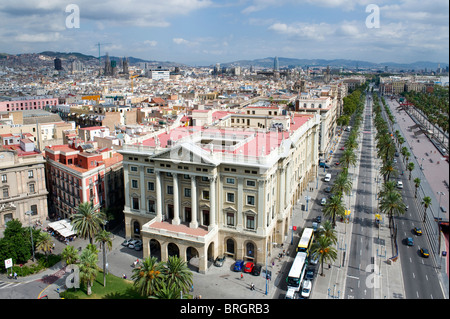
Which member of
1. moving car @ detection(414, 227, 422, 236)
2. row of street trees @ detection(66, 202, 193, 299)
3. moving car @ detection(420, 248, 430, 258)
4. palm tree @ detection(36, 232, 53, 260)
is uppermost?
row of street trees @ detection(66, 202, 193, 299)

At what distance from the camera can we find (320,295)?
47.9m

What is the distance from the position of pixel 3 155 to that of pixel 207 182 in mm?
36867

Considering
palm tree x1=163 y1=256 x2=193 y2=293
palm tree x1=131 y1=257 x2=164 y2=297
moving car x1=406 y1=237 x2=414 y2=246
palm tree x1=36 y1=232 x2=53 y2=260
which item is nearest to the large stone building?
palm tree x1=163 y1=256 x2=193 y2=293

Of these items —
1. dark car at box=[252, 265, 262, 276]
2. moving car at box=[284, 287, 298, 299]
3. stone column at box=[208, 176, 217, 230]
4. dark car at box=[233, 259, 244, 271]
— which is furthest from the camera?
stone column at box=[208, 176, 217, 230]

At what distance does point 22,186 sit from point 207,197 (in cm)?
3567

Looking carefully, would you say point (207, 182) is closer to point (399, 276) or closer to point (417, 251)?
point (399, 276)

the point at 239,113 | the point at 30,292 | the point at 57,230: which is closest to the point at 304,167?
the point at 239,113

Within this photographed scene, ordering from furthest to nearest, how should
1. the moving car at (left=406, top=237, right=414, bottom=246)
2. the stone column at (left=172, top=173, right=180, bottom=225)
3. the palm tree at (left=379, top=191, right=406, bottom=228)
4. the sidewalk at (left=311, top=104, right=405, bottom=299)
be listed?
1. the palm tree at (left=379, top=191, right=406, bottom=228)
2. the moving car at (left=406, top=237, right=414, bottom=246)
3. the stone column at (left=172, top=173, right=180, bottom=225)
4. the sidewalk at (left=311, top=104, right=405, bottom=299)

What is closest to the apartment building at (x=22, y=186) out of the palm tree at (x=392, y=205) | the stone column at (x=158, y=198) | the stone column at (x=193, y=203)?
the stone column at (x=158, y=198)

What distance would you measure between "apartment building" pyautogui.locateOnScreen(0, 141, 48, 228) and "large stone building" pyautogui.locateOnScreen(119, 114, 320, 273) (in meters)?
19.3

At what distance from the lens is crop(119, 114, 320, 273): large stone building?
53500 millimetres

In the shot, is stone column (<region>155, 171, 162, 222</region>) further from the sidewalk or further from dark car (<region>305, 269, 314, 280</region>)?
the sidewalk

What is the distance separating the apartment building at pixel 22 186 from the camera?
221 feet

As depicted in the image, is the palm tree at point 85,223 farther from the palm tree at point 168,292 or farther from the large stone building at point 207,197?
the palm tree at point 168,292
